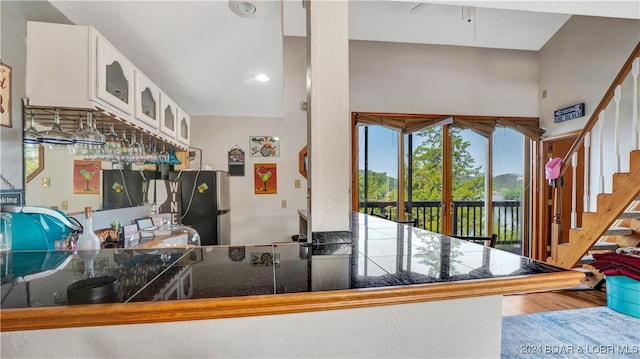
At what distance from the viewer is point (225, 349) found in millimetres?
740

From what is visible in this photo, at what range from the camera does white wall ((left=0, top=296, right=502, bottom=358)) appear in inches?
27.4

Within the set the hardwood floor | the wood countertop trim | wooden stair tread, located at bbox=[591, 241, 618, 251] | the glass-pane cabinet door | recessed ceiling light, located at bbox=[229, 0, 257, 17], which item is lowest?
the hardwood floor

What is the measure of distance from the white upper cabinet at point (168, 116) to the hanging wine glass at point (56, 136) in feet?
2.79

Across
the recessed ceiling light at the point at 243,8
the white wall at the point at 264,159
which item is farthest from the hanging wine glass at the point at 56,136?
the white wall at the point at 264,159

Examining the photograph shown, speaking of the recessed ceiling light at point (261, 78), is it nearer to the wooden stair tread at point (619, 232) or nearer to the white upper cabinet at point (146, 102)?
the white upper cabinet at point (146, 102)

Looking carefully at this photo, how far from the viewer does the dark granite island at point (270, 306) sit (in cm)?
63

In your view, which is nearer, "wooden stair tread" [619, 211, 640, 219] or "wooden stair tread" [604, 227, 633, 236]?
"wooden stair tread" [619, 211, 640, 219]

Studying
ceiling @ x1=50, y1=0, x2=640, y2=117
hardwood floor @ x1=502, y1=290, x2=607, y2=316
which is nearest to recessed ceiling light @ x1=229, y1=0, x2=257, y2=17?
ceiling @ x1=50, y1=0, x2=640, y2=117

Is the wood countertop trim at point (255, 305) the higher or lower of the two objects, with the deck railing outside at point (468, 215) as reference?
higher

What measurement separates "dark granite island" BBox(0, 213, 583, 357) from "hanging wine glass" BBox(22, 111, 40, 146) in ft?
2.20

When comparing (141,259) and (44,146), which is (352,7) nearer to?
(44,146)

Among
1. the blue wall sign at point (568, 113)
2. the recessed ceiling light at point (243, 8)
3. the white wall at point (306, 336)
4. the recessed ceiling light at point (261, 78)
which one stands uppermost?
the recessed ceiling light at point (243, 8)

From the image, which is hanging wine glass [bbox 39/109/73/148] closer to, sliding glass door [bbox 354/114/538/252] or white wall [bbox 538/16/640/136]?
sliding glass door [bbox 354/114/538/252]

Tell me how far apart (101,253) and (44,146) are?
808mm
